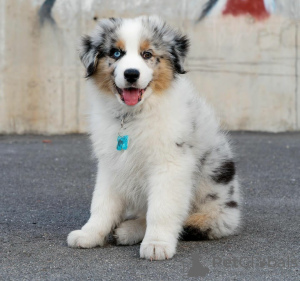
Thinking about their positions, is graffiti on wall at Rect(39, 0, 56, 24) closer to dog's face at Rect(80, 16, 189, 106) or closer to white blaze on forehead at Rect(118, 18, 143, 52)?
dog's face at Rect(80, 16, 189, 106)

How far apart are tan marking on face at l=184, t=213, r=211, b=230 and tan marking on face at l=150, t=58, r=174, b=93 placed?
92 cm

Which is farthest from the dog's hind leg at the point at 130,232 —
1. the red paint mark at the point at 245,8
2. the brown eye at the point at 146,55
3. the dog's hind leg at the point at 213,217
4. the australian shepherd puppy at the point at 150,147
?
the red paint mark at the point at 245,8

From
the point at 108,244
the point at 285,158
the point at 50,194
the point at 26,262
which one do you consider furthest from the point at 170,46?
the point at 285,158

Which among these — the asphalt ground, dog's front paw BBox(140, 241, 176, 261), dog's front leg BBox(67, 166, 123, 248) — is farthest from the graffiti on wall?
dog's front paw BBox(140, 241, 176, 261)

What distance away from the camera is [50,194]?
22.6ft

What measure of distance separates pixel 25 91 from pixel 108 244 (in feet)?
22.8

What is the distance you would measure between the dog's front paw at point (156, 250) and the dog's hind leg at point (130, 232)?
15.7 inches

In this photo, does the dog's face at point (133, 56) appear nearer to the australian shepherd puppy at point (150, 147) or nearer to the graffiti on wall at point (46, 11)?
the australian shepherd puppy at point (150, 147)

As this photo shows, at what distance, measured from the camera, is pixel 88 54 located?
4910 millimetres

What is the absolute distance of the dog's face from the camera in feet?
15.2

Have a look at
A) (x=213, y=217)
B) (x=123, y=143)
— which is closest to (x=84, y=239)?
(x=123, y=143)

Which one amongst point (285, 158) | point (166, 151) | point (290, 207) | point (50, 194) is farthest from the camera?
point (285, 158)

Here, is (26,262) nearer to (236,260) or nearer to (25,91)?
(236,260)

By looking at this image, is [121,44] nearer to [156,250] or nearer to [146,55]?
[146,55]
